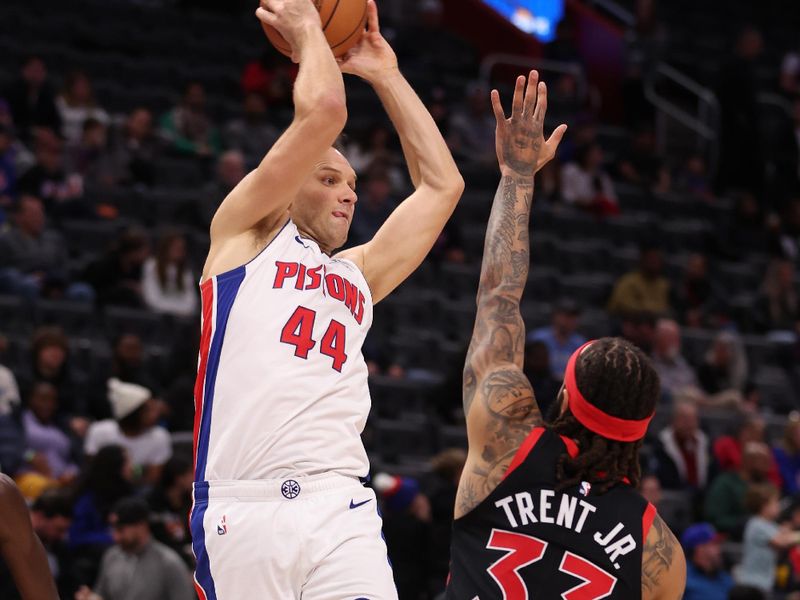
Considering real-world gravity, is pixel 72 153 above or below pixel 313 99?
below

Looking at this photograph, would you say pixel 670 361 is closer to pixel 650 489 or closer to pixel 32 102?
pixel 650 489

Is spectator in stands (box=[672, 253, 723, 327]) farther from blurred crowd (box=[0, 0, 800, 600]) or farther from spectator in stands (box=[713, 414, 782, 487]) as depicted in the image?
spectator in stands (box=[713, 414, 782, 487])

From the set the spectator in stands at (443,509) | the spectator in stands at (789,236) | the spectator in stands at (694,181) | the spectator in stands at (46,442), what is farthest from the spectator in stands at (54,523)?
the spectator in stands at (694,181)

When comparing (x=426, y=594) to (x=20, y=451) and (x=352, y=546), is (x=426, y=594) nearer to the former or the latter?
(x=20, y=451)

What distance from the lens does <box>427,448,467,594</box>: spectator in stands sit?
8.91m

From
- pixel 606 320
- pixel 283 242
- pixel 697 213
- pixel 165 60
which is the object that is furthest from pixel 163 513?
pixel 697 213

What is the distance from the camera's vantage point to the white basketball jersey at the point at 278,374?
3.77 meters

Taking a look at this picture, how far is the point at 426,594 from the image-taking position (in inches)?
350

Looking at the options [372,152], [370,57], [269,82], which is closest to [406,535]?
[370,57]

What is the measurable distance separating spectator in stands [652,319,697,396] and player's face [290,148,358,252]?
888 cm

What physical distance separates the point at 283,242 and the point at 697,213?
42.4ft

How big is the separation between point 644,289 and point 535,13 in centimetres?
653

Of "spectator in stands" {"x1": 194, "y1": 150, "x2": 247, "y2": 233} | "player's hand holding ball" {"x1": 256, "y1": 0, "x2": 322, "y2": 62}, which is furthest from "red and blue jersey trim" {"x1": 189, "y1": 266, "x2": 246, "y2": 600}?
"spectator in stands" {"x1": 194, "y1": 150, "x2": 247, "y2": 233}

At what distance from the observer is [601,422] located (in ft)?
12.4
